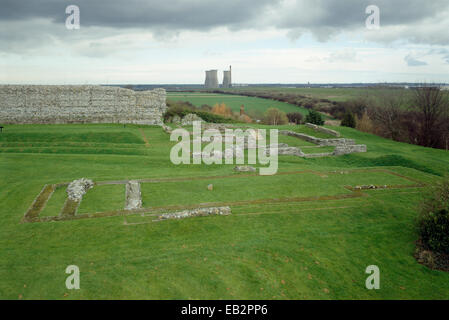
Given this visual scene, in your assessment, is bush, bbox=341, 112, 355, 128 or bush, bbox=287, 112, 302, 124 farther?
bush, bbox=287, 112, 302, 124

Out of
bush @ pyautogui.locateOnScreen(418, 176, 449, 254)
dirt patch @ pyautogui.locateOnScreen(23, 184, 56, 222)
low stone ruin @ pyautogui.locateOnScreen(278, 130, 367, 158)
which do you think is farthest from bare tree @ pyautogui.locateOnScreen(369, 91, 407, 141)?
dirt patch @ pyautogui.locateOnScreen(23, 184, 56, 222)

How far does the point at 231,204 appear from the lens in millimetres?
15383

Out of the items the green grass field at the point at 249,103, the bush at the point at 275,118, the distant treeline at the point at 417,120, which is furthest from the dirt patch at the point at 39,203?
the green grass field at the point at 249,103

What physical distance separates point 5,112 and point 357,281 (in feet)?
144

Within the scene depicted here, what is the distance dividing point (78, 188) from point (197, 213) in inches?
269

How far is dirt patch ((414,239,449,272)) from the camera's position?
11.3 m

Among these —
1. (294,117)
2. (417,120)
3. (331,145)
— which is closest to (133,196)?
(331,145)

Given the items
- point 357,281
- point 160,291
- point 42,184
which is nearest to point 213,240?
point 160,291

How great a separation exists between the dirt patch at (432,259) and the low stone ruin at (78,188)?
50.0 feet

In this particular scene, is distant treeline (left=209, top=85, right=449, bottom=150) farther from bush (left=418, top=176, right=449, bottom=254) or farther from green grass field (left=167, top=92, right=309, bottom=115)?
bush (left=418, top=176, right=449, bottom=254)

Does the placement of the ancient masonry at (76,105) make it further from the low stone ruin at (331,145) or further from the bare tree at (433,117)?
the bare tree at (433,117)

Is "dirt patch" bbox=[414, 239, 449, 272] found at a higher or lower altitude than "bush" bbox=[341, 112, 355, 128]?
lower

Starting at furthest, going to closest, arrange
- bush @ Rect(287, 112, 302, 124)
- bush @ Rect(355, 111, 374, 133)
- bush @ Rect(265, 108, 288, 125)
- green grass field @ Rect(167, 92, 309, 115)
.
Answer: green grass field @ Rect(167, 92, 309, 115)
bush @ Rect(287, 112, 302, 124)
bush @ Rect(265, 108, 288, 125)
bush @ Rect(355, 111, 374, 133)

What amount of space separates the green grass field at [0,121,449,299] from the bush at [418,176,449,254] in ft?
2.84
